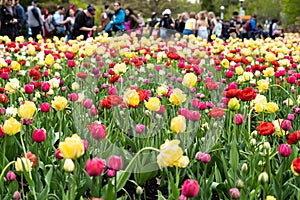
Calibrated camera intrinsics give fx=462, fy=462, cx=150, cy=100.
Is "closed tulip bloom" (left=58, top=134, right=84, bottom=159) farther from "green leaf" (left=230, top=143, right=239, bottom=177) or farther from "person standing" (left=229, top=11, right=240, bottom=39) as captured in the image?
"person standing" (left=229, top=11, right=240, bottom=39)

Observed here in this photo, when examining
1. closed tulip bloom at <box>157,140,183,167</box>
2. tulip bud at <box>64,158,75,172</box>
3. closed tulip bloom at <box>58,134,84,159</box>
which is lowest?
tulip bud at <box>64,158,75,172</box>

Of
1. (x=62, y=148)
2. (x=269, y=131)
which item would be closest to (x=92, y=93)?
(x=269, y=131)

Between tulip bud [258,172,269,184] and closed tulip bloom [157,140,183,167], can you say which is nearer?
closed tulip bloom [157,140,183,167]

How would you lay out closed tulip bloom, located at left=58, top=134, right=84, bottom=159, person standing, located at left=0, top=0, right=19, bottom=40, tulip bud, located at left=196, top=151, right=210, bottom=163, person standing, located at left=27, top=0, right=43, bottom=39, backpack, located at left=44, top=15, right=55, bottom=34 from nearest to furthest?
closed tulip bloom, located at left=58, top=134, right=84, bottom=159 → tulip bud, located at left=196, top=151, right=210, bottom=163 → person standing, located at left=0, top=0, right=19, bottom=40 → person standing, located at left=27, top=0, right=43, bottom=39 → backpack, located at left=44, top=15, right=55, bottom=34

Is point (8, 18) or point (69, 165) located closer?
point (69, 165)

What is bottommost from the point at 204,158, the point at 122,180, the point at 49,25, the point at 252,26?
the point at 252,26

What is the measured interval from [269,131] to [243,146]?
0.63 metres

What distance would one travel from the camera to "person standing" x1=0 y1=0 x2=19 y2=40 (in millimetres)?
8920

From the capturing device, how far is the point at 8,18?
9.02m

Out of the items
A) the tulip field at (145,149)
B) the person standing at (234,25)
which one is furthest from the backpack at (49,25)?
the tulip field at (145,149)

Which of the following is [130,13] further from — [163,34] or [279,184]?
[279,184]

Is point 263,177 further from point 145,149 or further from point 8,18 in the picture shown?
point 8,18

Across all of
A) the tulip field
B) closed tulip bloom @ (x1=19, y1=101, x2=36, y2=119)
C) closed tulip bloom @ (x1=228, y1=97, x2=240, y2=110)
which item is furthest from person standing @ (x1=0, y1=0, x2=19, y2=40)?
closed tulip bloom @ (x1=228, y1=97, x2=240, y2=110)

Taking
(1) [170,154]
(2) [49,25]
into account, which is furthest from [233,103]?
(2) [49,25]
